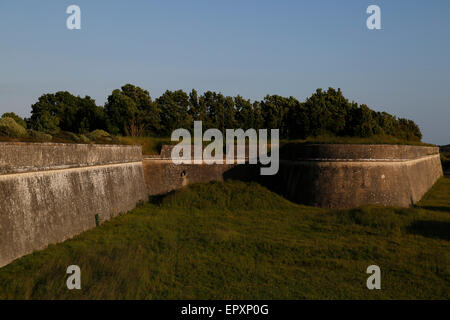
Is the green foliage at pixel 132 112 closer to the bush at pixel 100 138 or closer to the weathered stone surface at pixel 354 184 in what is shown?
the bush at pixel 100 138

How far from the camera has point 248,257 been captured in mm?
13547

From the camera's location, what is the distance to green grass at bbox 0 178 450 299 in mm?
10492

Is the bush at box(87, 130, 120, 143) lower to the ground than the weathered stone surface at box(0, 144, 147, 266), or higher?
higher

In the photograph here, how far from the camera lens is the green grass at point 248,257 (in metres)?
10.5

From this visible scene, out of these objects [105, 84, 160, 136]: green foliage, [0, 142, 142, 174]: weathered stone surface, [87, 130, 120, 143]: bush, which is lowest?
[0, 142, 142, 174]: weathered stone surface

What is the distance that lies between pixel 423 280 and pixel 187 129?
128ft

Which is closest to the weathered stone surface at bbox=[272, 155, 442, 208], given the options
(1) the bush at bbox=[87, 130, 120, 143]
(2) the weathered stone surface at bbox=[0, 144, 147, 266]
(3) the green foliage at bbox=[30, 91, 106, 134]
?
(2) the weathered stone surface at bbox=[0, 144, 147, 266]

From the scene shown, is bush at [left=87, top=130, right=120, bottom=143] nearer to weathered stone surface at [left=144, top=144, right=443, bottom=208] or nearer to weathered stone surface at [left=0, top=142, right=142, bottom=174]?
weathered stone surface at [left=0, top=142, right=142, bottom=174]

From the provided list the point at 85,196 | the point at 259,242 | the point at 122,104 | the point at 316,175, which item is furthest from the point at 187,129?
the point at 259,242

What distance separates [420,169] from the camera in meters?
31.0

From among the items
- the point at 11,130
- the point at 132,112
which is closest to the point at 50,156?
the point at 11,130

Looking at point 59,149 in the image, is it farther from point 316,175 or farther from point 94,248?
point 316,175

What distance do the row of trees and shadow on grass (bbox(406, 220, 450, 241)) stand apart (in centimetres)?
2135

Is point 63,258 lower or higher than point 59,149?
lower
